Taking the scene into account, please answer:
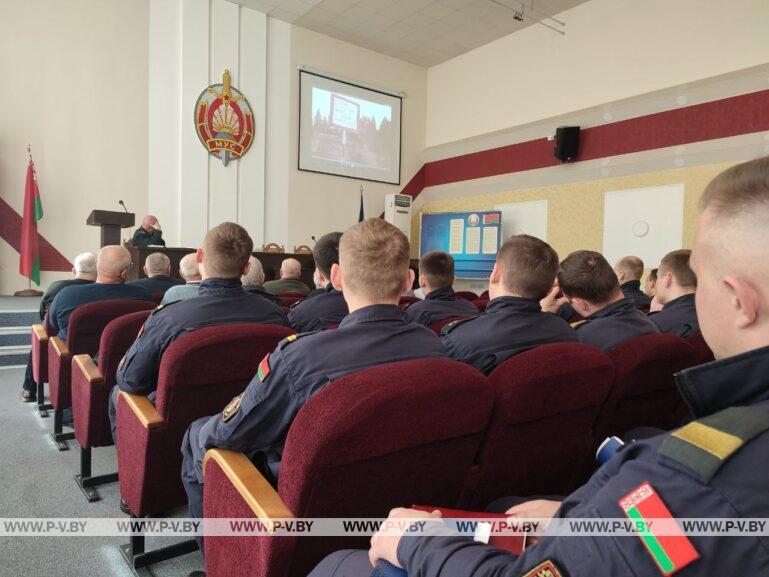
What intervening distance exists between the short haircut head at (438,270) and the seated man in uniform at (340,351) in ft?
5.62

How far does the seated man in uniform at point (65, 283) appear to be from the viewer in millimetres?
3334

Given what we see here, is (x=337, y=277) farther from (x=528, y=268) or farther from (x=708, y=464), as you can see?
(x=708, y=464)

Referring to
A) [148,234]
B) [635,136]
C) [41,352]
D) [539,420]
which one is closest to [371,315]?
[539,420]

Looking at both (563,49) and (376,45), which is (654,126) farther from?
(376,45)

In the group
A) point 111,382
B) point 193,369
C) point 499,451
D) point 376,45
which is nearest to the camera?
point 499,451

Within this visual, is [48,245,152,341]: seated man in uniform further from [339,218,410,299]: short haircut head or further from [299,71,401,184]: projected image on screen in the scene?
[299,71,401,184]: projected image on screen

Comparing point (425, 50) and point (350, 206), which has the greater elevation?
point (425, 50)

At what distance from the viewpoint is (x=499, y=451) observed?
126cm

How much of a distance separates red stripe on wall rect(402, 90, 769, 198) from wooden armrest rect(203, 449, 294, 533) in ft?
22.4

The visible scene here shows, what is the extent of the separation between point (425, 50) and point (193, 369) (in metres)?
8.88

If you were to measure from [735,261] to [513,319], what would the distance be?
1152 millimetres

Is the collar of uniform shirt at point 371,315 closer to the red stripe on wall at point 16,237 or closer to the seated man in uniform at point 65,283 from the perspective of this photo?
the seated man in uniform at point 65,283

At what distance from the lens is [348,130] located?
8906mm

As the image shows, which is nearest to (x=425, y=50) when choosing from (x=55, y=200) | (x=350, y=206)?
(x=350, y=206)
